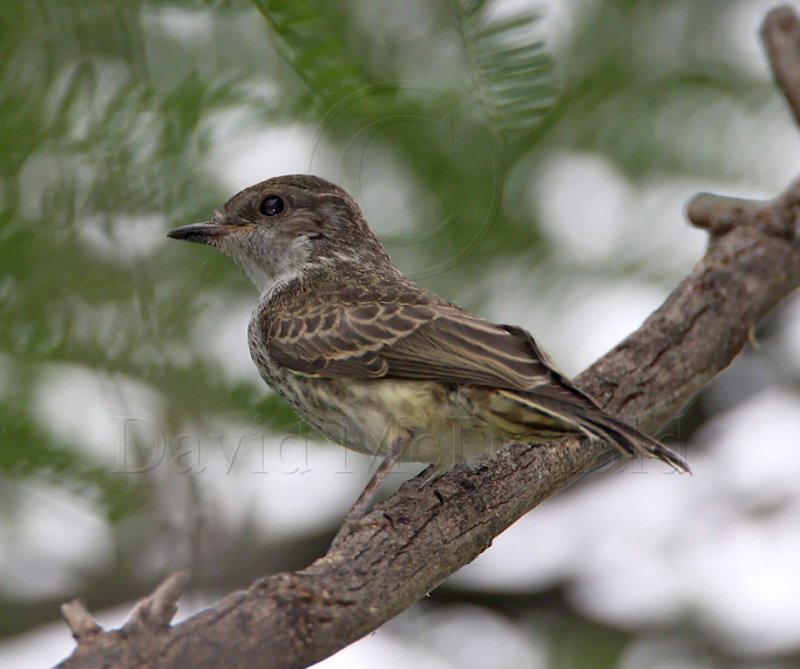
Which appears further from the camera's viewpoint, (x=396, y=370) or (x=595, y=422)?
(x=396, y=370)

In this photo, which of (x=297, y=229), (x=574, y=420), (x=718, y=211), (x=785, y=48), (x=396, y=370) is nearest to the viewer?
(x=574, y=420)

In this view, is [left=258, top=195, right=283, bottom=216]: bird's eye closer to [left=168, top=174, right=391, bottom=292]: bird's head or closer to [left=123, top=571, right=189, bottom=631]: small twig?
[left=168, top=174, right=391, bottom=292]: bird's head

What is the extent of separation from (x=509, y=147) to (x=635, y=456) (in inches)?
39.1

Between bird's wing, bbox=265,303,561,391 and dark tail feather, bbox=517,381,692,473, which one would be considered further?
bird's wing, bbox=265,303,561,391

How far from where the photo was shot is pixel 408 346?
153 inches

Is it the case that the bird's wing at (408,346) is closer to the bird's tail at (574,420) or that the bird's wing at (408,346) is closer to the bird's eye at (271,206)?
the bird's tail at (574,420)

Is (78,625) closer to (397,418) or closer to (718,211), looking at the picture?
(397,418)

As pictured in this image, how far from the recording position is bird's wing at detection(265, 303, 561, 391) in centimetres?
358

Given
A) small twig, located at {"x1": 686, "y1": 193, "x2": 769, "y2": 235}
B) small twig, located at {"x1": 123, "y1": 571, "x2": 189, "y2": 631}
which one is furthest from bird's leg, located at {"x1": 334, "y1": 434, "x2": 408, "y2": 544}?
small twig, located at {"x1": 686, "y1": 193, "x2": 769, "y2": 235}

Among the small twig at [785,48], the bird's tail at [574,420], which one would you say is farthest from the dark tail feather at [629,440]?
the small twig at [785,48]

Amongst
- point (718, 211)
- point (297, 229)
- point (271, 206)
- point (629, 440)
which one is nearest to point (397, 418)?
point (629, 440)

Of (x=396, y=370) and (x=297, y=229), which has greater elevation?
→ (x=297, y=229)

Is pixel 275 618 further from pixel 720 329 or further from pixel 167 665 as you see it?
pixel 720 329

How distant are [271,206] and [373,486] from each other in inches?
63.1
